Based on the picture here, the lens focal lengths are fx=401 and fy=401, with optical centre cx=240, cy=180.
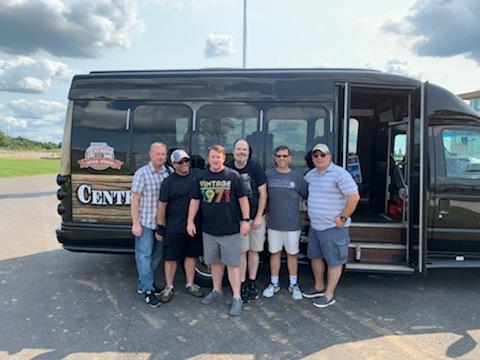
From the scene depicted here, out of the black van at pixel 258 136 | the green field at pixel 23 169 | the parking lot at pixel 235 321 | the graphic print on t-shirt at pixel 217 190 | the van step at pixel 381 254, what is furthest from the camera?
the green field at pixel 23 169

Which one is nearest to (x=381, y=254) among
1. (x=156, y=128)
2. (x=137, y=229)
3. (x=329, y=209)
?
(x=329, y=209)

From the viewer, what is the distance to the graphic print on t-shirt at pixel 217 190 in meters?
4.05

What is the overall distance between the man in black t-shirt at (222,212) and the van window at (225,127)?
29.1 inches

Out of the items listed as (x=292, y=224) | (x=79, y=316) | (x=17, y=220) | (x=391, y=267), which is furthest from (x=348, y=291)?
(x=17, y=220)

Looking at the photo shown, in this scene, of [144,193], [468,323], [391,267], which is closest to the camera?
[468,323]

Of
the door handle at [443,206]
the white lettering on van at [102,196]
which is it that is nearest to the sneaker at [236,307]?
the white lettering on van at [102,196]

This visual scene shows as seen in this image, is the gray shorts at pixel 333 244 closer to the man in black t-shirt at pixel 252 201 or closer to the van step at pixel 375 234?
the man in black t-shirt at pixel 252 201

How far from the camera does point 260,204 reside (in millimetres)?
4301

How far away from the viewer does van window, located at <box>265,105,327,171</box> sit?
4734mm

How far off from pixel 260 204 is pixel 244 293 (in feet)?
3.45

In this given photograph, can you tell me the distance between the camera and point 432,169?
4.79 metres

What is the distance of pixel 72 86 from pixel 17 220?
5745 millimetres

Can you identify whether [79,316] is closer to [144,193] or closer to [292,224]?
[144,193]

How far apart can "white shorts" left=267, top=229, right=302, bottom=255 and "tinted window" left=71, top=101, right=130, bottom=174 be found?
195 cm
